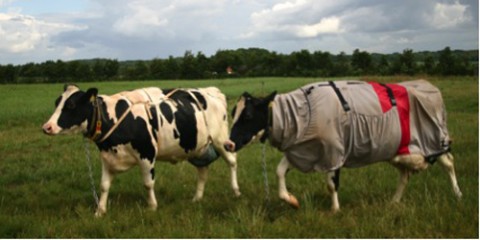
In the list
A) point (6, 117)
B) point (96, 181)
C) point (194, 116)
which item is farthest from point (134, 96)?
point (6, 117)

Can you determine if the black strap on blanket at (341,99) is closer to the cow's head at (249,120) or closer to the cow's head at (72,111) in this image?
the cow's head at (249,120)

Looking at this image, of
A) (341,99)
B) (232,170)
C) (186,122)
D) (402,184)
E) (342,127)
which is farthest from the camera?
(232,170)

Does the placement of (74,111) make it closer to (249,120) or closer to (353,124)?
(249,120)

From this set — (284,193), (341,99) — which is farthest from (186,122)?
(341,99)

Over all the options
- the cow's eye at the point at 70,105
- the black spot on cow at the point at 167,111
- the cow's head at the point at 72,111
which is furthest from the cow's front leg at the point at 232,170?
the cow's eye at the point at 70,105

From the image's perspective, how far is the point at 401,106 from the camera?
729 centimetres

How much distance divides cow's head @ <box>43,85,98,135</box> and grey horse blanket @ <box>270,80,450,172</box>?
2629 millimetres

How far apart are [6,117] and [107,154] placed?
19875 mm

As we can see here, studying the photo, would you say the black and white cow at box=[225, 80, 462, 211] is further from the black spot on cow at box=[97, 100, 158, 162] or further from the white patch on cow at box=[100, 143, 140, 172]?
the white patch on cow at box=[100, 143, 140, 172]

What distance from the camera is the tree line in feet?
271

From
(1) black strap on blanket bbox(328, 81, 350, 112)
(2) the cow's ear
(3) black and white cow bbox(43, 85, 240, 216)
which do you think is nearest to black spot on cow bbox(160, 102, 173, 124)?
(3) black and white cow bbox(43, 85, 240, 216)

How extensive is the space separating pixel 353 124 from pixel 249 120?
1.45 meters

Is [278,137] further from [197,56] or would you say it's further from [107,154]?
[197,56]

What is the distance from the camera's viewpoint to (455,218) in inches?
240
